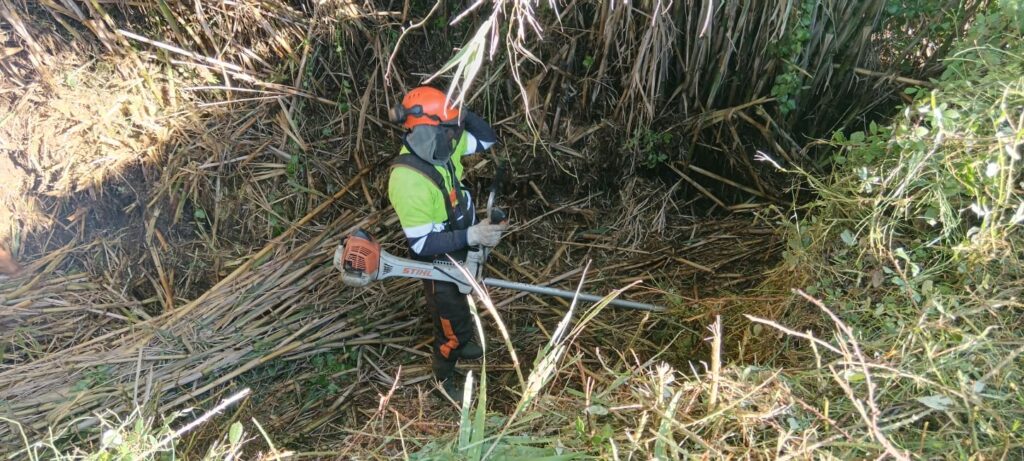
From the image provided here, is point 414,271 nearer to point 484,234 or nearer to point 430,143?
A: point 484,234

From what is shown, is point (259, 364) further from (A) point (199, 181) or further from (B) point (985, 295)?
(B) point (985, 295)

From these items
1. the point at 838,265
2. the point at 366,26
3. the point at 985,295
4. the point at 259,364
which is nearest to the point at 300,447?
the point at 259,364

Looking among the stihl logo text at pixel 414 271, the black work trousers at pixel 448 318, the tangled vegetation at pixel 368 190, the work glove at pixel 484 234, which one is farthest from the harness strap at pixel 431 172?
the tangled vegetation at pixel 368 190

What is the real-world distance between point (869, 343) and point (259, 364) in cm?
296

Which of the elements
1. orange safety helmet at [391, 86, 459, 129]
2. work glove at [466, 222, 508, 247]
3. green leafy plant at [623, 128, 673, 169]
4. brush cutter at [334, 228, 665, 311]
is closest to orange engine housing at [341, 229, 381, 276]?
brush cutter at [334, 228, 665, 311]

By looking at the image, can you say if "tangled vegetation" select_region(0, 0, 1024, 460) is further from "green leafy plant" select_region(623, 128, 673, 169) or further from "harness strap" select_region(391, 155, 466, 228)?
"harness strap" select_region(391, 155, 466, 228)

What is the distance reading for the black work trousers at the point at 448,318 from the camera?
9.63 feet

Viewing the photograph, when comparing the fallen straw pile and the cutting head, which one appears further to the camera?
the fallen straw pile

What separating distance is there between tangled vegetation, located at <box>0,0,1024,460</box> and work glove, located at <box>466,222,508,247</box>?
1.72 feet

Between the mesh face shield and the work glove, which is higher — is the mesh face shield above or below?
above

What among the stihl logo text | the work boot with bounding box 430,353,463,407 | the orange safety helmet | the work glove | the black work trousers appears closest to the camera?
the orange safety helmet

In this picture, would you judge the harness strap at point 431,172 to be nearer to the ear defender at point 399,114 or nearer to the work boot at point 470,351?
the ear defender at point 399,114

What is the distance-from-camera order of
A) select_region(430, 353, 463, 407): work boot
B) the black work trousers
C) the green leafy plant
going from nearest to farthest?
the black work trousers
select_region(430, 353, 463, 407): work boot
the green leafy plant

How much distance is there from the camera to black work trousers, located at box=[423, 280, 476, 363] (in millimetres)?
2936
